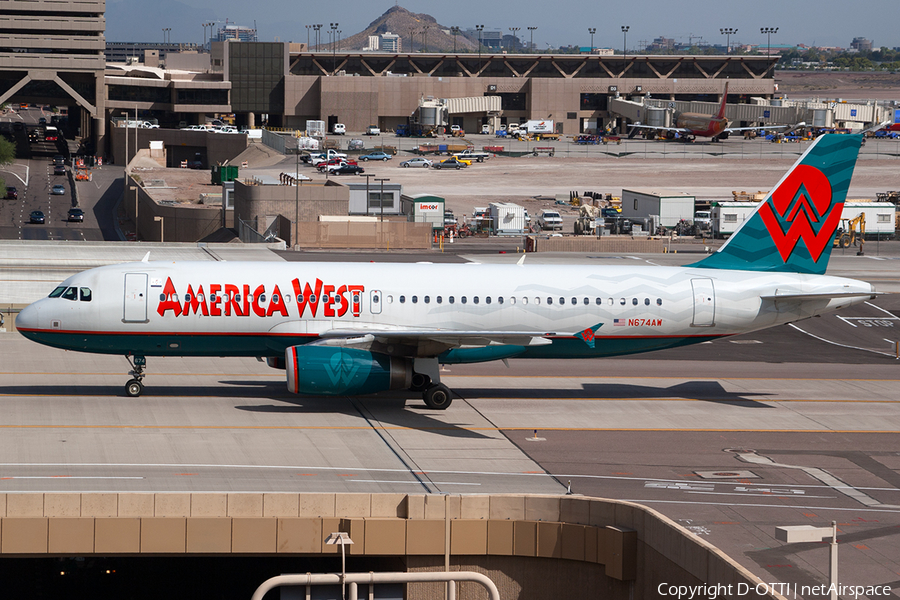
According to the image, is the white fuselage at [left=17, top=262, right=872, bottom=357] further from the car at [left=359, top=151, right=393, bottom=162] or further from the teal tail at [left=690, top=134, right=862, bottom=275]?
the car at [left=359, top=151, right=393, bottom=162]

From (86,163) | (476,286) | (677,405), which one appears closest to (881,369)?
(677,405)

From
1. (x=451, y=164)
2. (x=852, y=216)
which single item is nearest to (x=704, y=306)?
(x=852, y=216)

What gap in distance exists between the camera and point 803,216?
41.1 m

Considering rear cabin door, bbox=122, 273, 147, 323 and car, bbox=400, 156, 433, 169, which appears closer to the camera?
Result: rear cabin door, bbox=122, 273, 147, 323

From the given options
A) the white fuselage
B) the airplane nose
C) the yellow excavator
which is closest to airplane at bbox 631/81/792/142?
the yellow excavator

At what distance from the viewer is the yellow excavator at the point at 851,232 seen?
314 feet

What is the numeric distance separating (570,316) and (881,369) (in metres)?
19.8

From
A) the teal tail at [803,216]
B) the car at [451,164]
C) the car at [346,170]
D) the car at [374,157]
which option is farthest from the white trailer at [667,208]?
the car at [374,157]

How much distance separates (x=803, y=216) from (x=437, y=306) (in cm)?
1538

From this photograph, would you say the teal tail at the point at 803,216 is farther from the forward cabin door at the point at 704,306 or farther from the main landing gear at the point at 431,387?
the main landing gear at the point at 431,387

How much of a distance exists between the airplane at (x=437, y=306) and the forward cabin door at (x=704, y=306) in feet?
0.18

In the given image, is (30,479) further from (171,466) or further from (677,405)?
(677,405)

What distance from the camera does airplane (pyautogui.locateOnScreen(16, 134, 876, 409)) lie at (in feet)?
121

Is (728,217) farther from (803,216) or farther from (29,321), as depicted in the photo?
(29,321)
